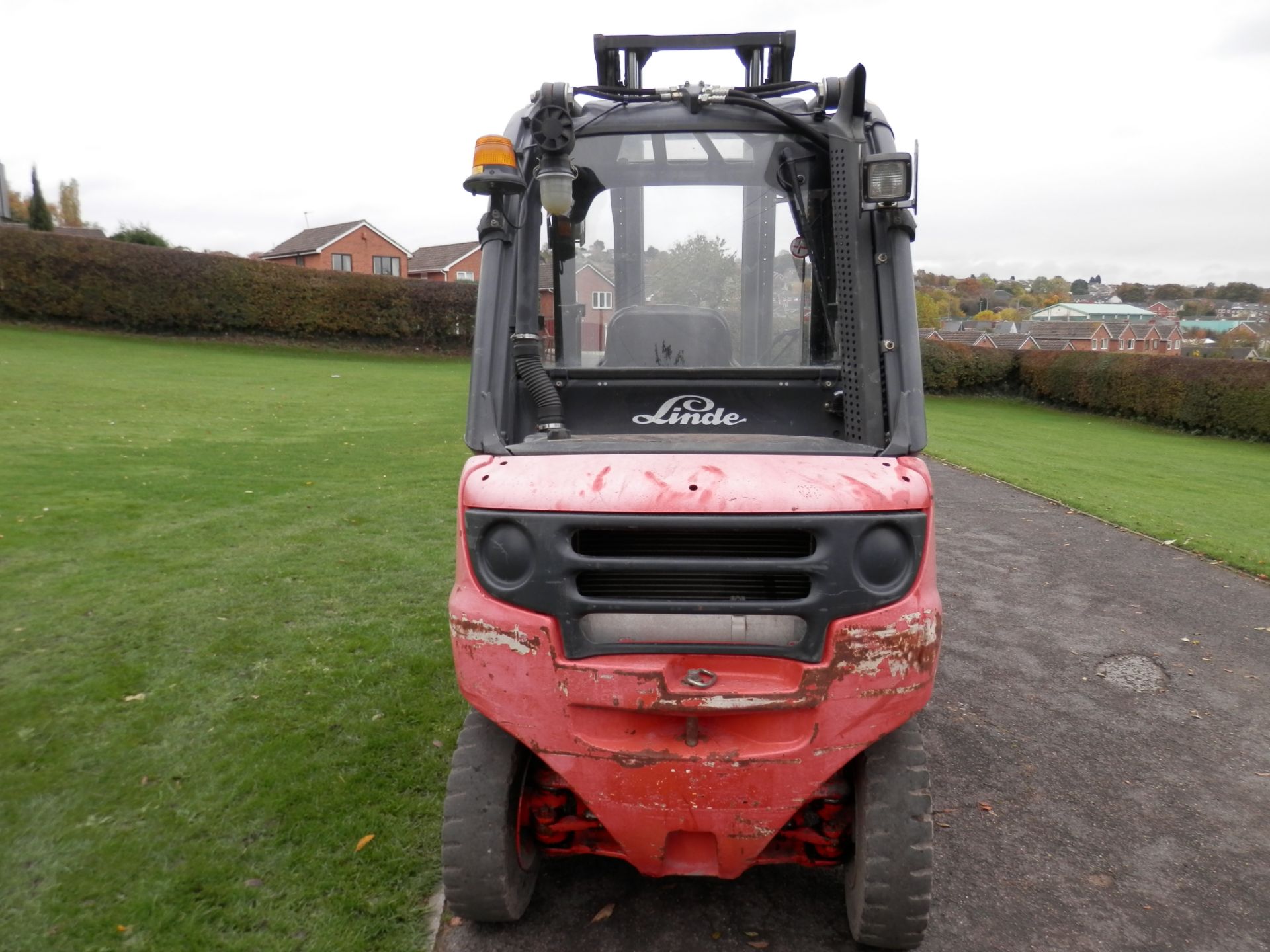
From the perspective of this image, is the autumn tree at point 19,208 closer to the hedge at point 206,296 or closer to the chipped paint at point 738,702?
the hedge at point 206,296

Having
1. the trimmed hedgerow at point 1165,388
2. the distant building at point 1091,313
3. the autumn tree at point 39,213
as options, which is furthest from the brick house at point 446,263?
the distant building at point 1091,313

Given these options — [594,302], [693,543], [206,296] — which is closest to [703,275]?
[594,302]

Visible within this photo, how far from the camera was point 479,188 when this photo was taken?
3.10m

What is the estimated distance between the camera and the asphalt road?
3.21m

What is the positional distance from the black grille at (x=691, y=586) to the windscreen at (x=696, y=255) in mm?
1152

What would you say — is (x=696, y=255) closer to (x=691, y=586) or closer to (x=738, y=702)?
(x=691, y=586)

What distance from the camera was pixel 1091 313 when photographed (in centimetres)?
11350

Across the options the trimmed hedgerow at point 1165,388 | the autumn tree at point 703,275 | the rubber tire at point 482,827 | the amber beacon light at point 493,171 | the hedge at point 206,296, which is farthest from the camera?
the hedge at point 206,296

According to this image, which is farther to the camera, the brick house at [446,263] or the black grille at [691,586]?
the brick house at [446,263]

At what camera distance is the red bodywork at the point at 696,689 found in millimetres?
2561

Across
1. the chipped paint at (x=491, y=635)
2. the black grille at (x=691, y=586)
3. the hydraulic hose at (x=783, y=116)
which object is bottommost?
the chipped paint at (x=491, y=635)

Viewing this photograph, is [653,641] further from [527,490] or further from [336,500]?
[336,500]

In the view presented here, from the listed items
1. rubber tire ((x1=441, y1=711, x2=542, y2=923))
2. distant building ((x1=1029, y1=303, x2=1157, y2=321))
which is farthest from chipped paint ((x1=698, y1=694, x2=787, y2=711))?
distant building ((x1=1029, y1=303, x2=1157, y2=321))

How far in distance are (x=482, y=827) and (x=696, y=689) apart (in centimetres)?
91
